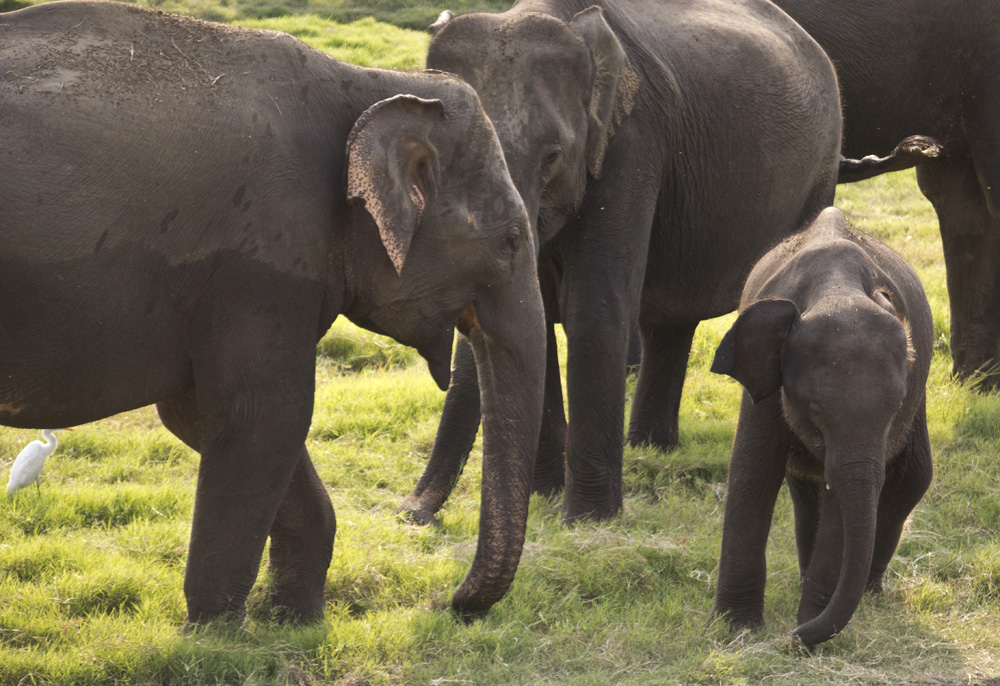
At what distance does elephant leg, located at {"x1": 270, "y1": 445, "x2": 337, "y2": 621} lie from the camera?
14.8 feet

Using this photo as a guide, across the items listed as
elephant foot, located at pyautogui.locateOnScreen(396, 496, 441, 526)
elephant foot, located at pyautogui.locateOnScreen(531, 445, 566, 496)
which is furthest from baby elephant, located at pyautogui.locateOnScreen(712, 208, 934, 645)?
elephant foot, located at pyautogui.locateOnScreen(531, 445, 566, 496)

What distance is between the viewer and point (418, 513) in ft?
18.2

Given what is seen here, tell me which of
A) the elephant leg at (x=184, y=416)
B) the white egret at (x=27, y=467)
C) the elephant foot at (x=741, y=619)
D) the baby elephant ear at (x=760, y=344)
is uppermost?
the baby elephant ear at (x=760, y=344)

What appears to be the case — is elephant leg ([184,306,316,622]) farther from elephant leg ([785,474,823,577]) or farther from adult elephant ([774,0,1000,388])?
adult elephant ([774,0,1000,388])

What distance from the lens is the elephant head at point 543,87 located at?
5.08 metres

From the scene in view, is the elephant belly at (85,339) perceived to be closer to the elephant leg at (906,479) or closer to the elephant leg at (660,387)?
the elephant leg at (906,479)

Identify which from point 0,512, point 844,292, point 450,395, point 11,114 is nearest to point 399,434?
point 450,395

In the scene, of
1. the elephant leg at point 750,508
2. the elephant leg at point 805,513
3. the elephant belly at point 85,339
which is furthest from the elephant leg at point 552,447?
the elephant belly at point 85,339

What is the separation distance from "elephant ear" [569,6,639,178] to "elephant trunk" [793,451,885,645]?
1843 mm

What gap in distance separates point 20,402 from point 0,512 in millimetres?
1759

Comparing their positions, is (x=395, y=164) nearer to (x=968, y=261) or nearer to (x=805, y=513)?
(x=805, y=513)

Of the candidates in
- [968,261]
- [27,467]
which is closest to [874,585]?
[27,467]

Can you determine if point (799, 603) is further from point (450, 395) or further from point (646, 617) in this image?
point (450, 395)

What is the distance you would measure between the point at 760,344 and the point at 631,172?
1.65 meters
